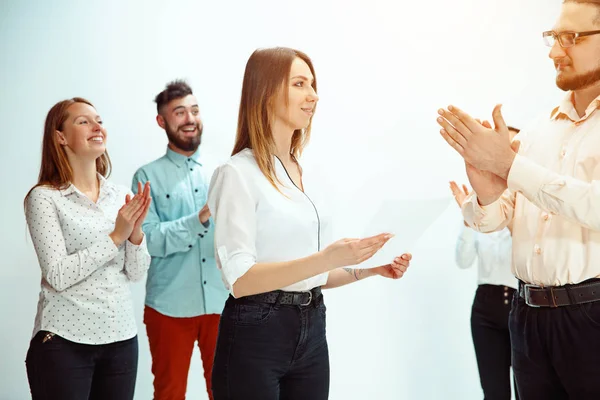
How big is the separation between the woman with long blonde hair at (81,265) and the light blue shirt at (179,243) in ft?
1.25

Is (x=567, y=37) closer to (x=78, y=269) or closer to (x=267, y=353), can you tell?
(x=267, y=353)

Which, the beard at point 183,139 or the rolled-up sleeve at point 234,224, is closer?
the rolled-up sleeve at point 234,224

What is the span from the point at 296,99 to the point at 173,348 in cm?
165

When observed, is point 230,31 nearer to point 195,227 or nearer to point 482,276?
point 195,227

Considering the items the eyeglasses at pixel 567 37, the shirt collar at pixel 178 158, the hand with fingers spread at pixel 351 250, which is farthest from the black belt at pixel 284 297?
the shirt collar at pixel 178 158

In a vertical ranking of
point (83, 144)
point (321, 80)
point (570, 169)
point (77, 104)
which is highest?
point (321, 80)

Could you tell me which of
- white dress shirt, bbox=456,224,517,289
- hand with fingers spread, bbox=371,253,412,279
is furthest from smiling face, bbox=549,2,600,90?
white dress shirt, bbox=456,224,517,289

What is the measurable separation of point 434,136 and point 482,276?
4.24 feet

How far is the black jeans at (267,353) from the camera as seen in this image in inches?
75.9

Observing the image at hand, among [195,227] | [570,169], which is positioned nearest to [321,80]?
[195,227]

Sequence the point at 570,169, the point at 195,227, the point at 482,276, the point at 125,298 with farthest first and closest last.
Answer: the point at 482,276, the point at 195,227, the point at 125,298, the point at 570,169

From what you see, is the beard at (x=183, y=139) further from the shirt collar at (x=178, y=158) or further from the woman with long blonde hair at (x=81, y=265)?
the woman with long blonde hair at (x=81, y=265)

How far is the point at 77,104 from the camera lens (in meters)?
2.99

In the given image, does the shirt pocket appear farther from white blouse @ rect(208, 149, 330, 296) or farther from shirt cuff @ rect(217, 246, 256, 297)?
shirt cuff @ rect(217, 246, 256, 297)
